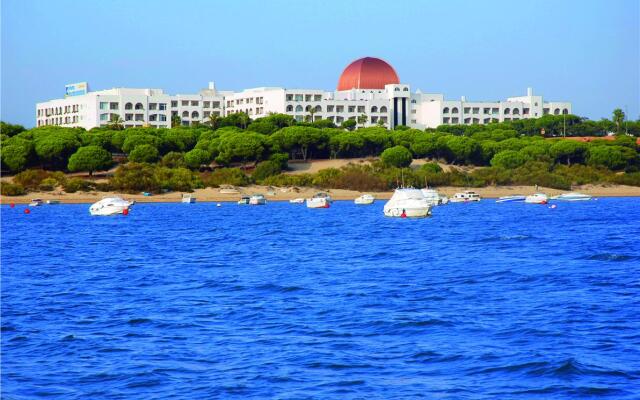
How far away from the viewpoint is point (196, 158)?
15338cm

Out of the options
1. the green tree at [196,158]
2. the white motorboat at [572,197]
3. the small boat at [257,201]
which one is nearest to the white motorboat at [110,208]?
the small boat at [257,201]

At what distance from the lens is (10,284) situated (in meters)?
46.7

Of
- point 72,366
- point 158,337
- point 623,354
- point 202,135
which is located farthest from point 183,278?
point 202,135

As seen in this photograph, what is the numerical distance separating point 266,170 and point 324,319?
396 ft

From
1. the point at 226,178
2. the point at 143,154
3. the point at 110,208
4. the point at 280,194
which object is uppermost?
the point at 143,154

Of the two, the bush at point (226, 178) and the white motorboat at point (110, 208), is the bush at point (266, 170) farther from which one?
the white motorboat at point (110, 208)

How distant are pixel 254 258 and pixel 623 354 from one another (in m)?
34.5

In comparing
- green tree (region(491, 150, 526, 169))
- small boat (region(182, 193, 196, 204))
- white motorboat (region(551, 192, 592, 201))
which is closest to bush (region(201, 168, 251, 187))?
small boat (region(182, 193, 196, 204))

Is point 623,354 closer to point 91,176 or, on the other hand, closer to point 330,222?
point 330,222

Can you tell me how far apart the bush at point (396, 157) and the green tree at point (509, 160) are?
48.2 feet

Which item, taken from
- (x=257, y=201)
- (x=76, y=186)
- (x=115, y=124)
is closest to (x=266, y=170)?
(x=257, y=201)

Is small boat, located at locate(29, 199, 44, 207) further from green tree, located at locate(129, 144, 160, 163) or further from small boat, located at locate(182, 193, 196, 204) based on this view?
green tree, located at locate(129, 144, 160, 163)

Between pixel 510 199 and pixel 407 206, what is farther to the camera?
pixel 510 199

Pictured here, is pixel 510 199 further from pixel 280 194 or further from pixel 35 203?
pixel 35 203
